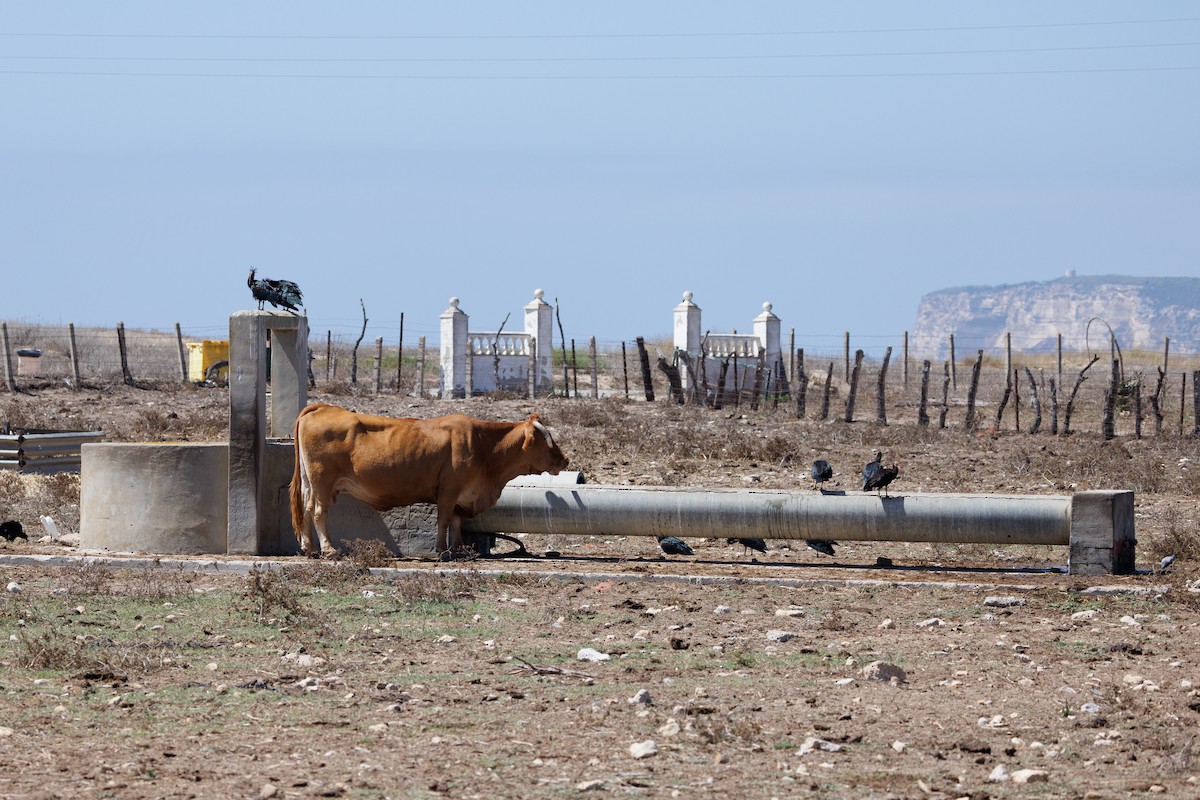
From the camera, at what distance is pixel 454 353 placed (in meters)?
37.6

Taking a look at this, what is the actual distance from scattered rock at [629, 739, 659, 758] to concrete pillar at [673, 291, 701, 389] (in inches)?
1245

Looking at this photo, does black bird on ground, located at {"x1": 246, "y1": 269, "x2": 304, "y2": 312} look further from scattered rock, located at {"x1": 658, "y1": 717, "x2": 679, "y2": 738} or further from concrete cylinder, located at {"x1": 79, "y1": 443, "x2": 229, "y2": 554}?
scattered rock, located at {"x1": 658, "y1": 717, "x2": 679, "y2": 738}


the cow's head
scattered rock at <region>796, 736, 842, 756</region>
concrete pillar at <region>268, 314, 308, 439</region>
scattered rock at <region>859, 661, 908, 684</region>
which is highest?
concrete pillar at <region>268, 314, 308, 439</region>

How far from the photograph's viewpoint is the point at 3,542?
14.3m

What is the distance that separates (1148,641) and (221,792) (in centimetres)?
608

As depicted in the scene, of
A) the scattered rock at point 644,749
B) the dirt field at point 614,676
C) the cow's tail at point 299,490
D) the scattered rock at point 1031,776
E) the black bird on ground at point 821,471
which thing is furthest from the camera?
the black bird on ground at point 821,471

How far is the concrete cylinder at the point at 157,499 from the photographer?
13.7 meters

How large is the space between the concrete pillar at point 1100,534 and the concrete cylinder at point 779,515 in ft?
0.54

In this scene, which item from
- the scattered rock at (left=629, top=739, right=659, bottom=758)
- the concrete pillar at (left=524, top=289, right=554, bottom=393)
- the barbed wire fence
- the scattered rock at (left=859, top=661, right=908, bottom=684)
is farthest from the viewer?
the concrete pillar at (left=524, top=289, right=554, bottom=393)

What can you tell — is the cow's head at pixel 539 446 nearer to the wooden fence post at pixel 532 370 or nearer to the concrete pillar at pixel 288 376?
the concrete pillar at pixel 288 376

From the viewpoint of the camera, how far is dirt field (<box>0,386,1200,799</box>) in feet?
22.3

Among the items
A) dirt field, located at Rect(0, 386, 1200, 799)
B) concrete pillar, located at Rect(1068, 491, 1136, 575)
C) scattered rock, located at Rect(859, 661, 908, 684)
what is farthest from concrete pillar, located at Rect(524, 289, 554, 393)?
scattered rock, located at Rect(859, 661, 908, 684)

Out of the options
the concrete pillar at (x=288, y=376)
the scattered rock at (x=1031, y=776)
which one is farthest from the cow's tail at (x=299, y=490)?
the scattered rock at (x=1031, y=776)

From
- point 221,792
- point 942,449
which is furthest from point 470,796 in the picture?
point 942,449
